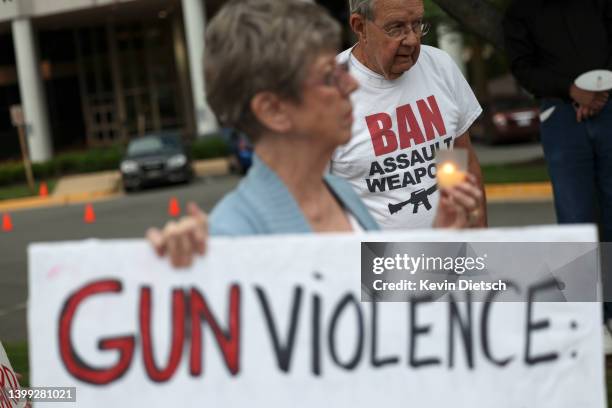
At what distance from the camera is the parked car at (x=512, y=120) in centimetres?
2753

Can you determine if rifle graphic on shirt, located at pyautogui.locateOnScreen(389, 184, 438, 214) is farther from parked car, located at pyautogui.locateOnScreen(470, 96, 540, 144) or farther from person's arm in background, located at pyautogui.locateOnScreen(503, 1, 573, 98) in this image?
parked car, located at pyautogui.locateOnScreen(470, 96, 540, 144)

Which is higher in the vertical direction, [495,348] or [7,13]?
[7,13]

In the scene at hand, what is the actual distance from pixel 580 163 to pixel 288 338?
133 inches

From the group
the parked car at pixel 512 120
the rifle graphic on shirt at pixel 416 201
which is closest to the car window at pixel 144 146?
the parked car at pixel 512 120

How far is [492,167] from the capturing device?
758 inches

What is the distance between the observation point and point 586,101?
5086mm

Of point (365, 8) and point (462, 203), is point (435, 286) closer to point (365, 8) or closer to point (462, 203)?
point (462, 203)

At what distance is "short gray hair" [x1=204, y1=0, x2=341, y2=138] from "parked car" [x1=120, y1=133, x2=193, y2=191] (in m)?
23.8

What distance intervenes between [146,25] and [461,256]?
46.5 m

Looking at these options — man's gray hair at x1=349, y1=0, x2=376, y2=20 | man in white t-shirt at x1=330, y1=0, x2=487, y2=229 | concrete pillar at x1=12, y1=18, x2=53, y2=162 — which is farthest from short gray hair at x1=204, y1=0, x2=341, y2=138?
concrete pillar at x1=12, y1=18, x2=53, y2=162

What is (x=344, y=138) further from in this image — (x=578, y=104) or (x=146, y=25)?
(x=146, y=25)

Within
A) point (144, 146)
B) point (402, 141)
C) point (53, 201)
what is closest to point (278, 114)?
point (402, 141)

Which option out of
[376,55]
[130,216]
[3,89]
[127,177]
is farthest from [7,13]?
[376,55]

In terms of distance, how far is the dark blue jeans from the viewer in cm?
520
